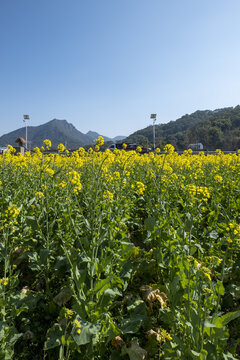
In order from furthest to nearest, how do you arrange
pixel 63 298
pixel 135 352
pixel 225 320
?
pixel 63 298
pixel 135 352
pixel 225 320

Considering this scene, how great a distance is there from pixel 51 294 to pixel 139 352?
1.09m

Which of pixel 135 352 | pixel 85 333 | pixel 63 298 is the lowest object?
pixel 135 352

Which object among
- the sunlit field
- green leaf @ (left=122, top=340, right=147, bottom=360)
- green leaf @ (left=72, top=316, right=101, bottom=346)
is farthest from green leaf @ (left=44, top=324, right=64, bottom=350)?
green leaf @ (left=122, top=340, right=147, bottom=360)

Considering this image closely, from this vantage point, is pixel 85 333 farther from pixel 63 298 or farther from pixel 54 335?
pixel 63 298

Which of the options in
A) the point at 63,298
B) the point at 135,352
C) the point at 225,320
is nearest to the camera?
the point at 225,320

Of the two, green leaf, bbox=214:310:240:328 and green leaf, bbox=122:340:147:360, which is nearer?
green leaf, bbox=214:310:240:328

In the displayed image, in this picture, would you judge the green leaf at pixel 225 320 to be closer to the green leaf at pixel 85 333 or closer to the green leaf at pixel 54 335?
the green leaf at pixel 85 333

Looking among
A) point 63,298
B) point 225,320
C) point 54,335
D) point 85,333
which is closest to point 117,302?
point 63,298

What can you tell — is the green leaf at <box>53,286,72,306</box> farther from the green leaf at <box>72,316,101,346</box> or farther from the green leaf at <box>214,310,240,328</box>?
the green leaf at <box>214,310,240,328</box>

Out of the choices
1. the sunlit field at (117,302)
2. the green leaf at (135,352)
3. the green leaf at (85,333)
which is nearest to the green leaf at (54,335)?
the sunlit field at (117,302)

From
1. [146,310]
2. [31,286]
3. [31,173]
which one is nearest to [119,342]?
[146,310]

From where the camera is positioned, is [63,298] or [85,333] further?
[63,298]

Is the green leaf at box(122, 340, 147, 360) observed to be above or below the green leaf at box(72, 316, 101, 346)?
below

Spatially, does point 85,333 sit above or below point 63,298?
above
